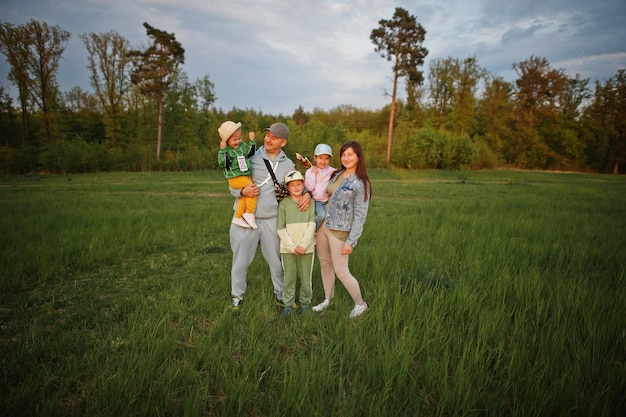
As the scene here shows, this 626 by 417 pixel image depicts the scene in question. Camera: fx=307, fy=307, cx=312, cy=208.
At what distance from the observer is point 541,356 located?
8.02 ft

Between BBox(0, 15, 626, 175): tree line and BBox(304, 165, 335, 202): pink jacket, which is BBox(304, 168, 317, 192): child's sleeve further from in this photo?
BBox(0, 15, 626, 175): tree line

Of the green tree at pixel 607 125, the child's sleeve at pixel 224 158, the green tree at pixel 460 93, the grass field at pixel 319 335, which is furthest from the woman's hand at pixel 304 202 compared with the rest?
the green tree at pixel 607 125

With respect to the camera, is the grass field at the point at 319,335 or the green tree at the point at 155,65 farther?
the green tree at the point at 155,65

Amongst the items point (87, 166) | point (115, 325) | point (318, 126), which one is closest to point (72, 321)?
point (115, 325)

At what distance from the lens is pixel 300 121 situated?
5222 cm

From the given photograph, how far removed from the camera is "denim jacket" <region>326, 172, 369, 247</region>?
10.5ft

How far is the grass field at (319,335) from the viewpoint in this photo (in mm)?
2078

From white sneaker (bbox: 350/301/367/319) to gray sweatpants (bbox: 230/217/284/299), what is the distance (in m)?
0.91

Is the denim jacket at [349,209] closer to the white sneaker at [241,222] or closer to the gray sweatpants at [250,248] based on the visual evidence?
the gray sweatpants at [250,248]

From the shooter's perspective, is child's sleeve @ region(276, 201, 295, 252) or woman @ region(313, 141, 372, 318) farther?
child's sleeve @ region(276, 201, 295, 252)

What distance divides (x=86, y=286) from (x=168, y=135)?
35809 millimetres

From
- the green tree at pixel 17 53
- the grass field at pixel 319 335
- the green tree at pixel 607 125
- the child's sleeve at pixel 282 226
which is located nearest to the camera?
the grass field at pixel 319 335

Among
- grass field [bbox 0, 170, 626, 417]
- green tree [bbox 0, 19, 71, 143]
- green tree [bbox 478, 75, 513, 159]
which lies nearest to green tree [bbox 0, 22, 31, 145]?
green tree [bbox 0, 19, 71, 143]

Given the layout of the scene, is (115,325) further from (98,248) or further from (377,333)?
(98,248)
